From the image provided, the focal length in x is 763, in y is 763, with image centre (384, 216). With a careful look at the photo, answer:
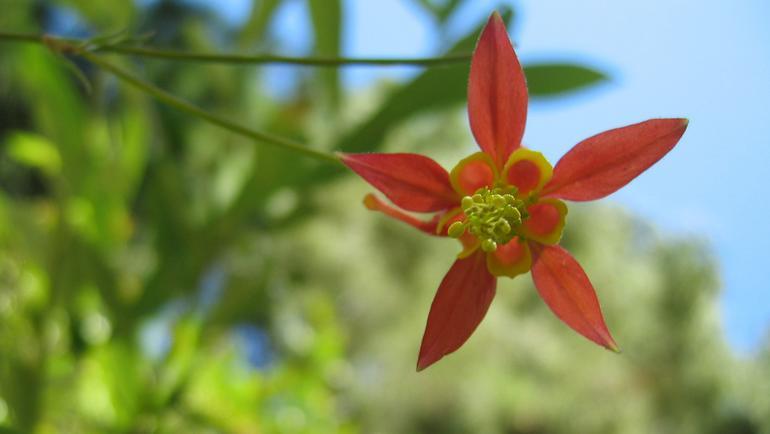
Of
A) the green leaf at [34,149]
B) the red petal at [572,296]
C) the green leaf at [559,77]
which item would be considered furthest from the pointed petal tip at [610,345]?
the green leaf at [34,149]

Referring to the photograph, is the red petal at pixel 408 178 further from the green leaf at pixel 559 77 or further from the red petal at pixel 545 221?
the green leaf at pixel 559 77

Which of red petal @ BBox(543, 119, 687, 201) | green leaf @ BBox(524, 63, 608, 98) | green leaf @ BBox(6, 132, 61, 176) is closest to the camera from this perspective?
red petal @ BBox(543, 119, 687, 201)

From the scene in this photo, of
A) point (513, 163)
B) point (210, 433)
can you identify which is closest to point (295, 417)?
point (210, 433)

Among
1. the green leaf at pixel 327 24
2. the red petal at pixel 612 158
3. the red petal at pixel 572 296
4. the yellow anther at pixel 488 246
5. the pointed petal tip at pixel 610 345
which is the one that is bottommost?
the pointed petal tip at pixel 610 345

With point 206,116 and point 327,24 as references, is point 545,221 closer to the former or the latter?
point 206,116

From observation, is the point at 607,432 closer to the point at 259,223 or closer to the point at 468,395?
the point at 468,395

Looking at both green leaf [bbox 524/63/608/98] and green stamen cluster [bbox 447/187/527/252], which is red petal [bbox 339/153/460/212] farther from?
green leaf [bbox 524/63/608/98]

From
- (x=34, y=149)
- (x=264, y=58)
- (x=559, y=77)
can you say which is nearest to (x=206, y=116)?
(x=264, y=58)

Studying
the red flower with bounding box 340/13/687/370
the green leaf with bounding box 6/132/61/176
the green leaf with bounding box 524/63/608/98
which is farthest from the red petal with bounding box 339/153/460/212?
the green leaf with bounding box 6/132/61/176
